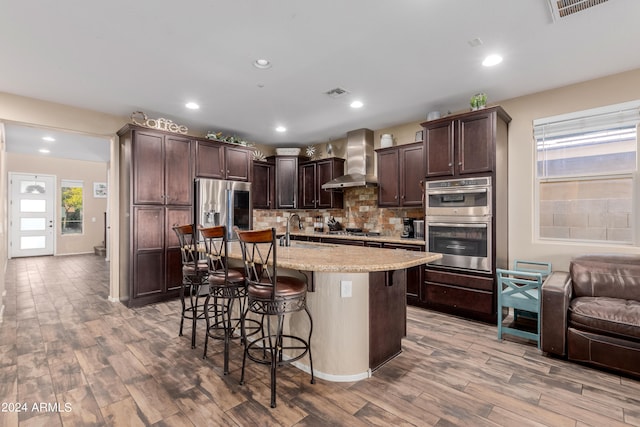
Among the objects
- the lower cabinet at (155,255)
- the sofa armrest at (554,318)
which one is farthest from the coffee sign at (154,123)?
the sofa armrest at (554,318)

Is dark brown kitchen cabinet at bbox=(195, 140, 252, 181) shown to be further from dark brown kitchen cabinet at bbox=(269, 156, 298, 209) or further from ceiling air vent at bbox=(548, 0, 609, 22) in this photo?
ceiling air vent at bbox=(548, 0, 609, 22)

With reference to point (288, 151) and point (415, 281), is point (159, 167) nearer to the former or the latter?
point (288, 151)

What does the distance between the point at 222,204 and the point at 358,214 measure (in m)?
2.42

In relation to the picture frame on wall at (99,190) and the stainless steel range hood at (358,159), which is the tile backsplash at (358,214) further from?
the picture frame on wall at (99,190)

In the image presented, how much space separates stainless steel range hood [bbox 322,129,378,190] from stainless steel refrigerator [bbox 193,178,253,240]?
148cm

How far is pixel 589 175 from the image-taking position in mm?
3375

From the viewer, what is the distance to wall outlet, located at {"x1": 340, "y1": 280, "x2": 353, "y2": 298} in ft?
7.39

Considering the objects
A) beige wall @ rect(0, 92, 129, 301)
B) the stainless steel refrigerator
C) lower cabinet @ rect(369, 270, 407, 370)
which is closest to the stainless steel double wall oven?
lower cabinet @ rect(369, 270, 407, 370)

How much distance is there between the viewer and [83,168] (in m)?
8.99

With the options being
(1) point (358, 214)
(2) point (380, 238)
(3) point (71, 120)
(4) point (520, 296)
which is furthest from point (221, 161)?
(4) point (520, 296)

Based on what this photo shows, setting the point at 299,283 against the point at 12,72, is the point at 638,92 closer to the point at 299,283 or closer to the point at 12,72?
the point at 299,283

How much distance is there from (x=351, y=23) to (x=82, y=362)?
3.57 metres

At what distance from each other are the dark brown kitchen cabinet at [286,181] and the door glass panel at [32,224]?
725 centimetres

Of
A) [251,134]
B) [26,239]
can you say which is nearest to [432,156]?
[251,134]
